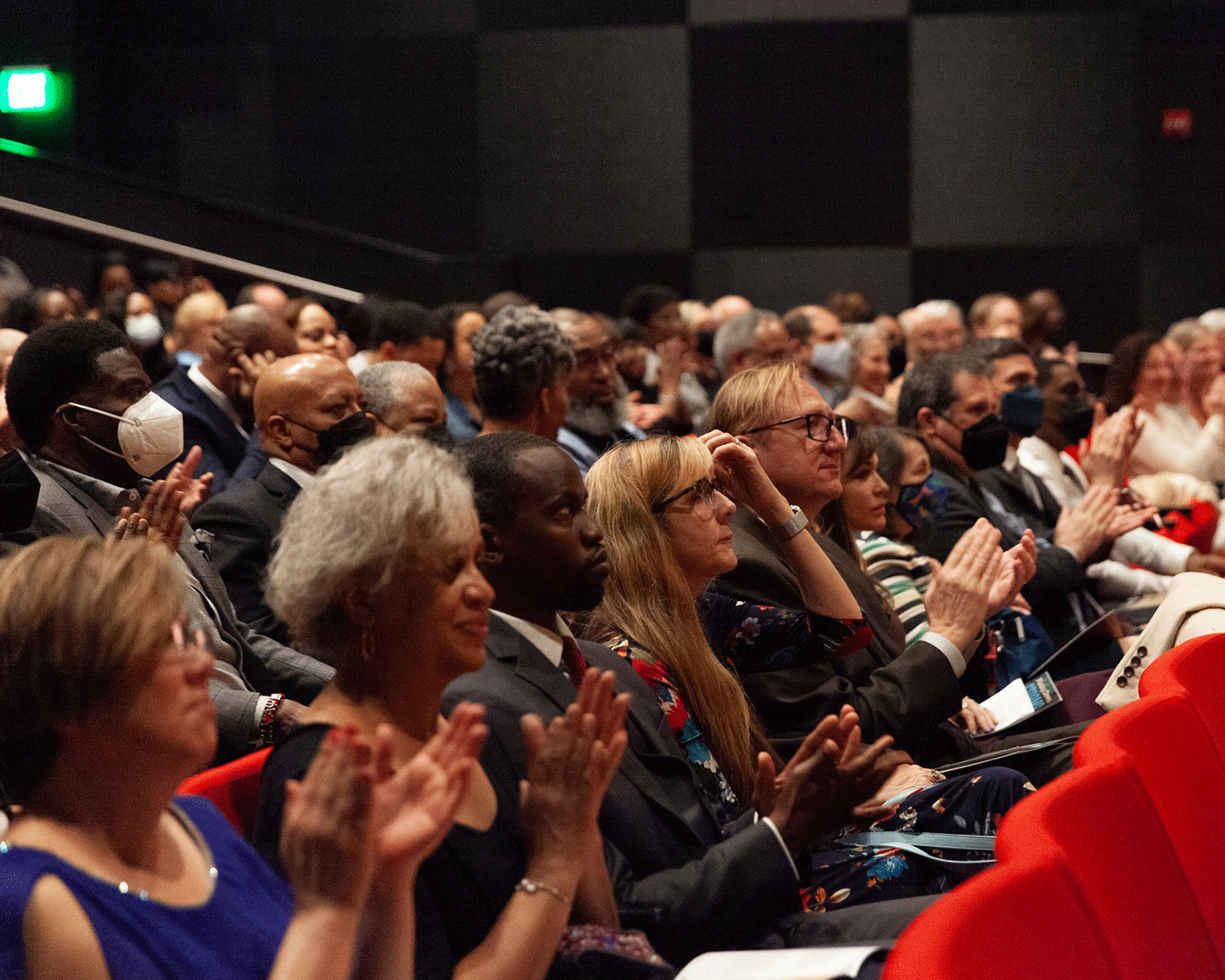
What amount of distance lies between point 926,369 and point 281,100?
689cm

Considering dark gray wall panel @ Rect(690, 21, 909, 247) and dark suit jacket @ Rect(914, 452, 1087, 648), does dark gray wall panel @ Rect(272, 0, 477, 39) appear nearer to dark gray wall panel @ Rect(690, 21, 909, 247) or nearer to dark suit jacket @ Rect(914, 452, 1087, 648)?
dark gray wall panel @ Rect(690, 21, 909, 247)

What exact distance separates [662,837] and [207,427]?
107 inches

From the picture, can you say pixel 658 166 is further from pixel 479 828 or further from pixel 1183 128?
pixel 479 828

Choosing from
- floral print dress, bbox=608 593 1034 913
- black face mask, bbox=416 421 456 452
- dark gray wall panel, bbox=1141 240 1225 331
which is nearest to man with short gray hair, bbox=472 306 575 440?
black face mask, bbox=416 421 456 452

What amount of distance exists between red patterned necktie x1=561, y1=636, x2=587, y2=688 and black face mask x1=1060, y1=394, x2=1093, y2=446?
380cm

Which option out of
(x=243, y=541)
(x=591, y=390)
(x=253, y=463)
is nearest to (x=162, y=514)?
(x=243, y=541)

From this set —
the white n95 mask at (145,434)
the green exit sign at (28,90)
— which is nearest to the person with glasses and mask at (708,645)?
the white n95 mask at (145,434)

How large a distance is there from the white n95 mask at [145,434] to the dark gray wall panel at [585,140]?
761cm

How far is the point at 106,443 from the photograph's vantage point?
114 inches

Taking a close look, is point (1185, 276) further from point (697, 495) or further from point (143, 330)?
point (697, 495)

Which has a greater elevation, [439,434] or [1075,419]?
[439,434]

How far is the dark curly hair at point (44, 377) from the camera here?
2.85m

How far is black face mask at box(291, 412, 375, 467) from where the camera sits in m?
3.50

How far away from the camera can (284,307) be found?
6.12 metres
